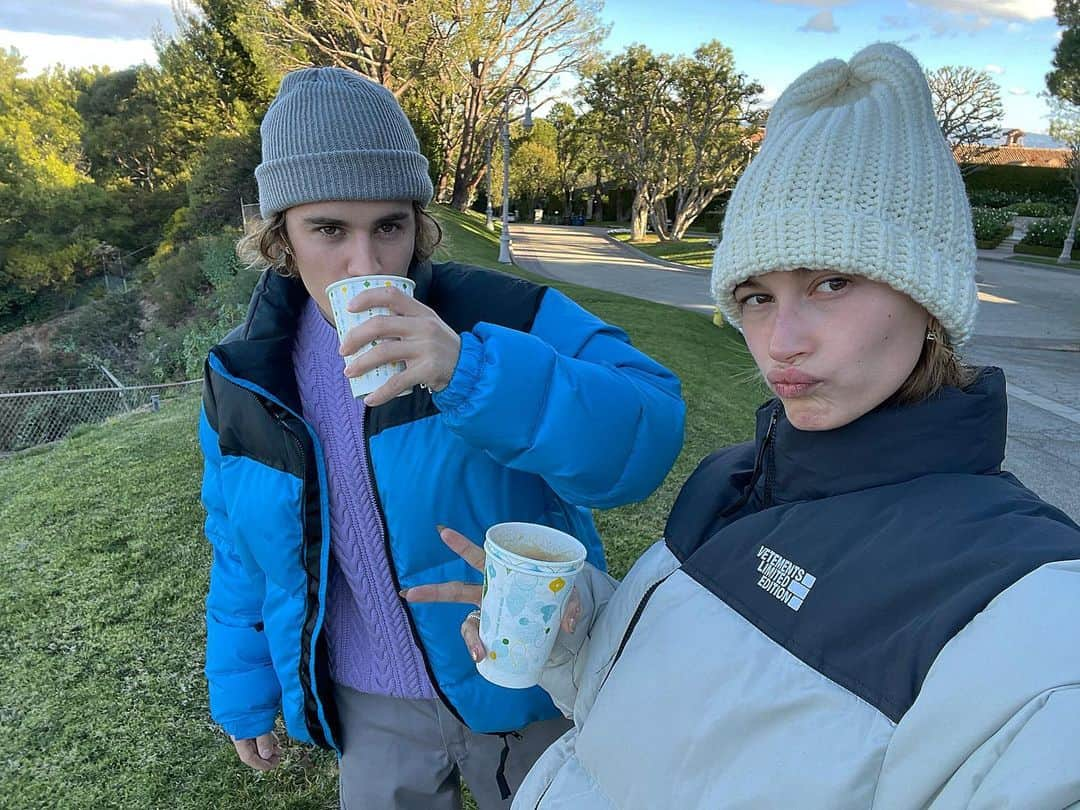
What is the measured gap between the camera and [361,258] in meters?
1.57

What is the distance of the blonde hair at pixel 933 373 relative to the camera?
1.06 meters

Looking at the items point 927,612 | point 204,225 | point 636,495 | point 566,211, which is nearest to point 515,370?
point 636,495

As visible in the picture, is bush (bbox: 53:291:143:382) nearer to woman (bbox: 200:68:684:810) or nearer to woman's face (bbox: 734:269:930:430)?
woman (bbox: 200:68:684:810)

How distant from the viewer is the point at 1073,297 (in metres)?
19.3

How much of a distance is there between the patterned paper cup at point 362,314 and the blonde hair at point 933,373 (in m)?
0.78

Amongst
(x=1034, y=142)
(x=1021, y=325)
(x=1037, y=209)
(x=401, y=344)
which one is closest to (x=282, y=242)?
(x=401, y=344)

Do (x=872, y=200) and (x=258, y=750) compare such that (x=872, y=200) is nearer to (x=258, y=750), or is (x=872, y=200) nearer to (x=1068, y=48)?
(x=258, y=750)

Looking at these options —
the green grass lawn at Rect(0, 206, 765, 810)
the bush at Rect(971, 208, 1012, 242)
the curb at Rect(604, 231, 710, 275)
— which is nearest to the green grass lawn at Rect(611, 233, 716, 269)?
the curb at Rect(604, 231, 710, 275)

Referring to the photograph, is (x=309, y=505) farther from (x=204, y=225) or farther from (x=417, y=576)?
(x=204, y=225)

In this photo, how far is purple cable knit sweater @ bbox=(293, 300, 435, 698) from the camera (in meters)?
1.59

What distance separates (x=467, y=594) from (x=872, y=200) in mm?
1025

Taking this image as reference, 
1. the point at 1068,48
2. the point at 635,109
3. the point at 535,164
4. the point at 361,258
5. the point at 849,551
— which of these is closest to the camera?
the point at 849,551

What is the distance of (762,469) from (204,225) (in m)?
29.6

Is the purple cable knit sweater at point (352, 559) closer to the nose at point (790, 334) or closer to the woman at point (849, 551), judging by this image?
the woman at point (849, 551)
